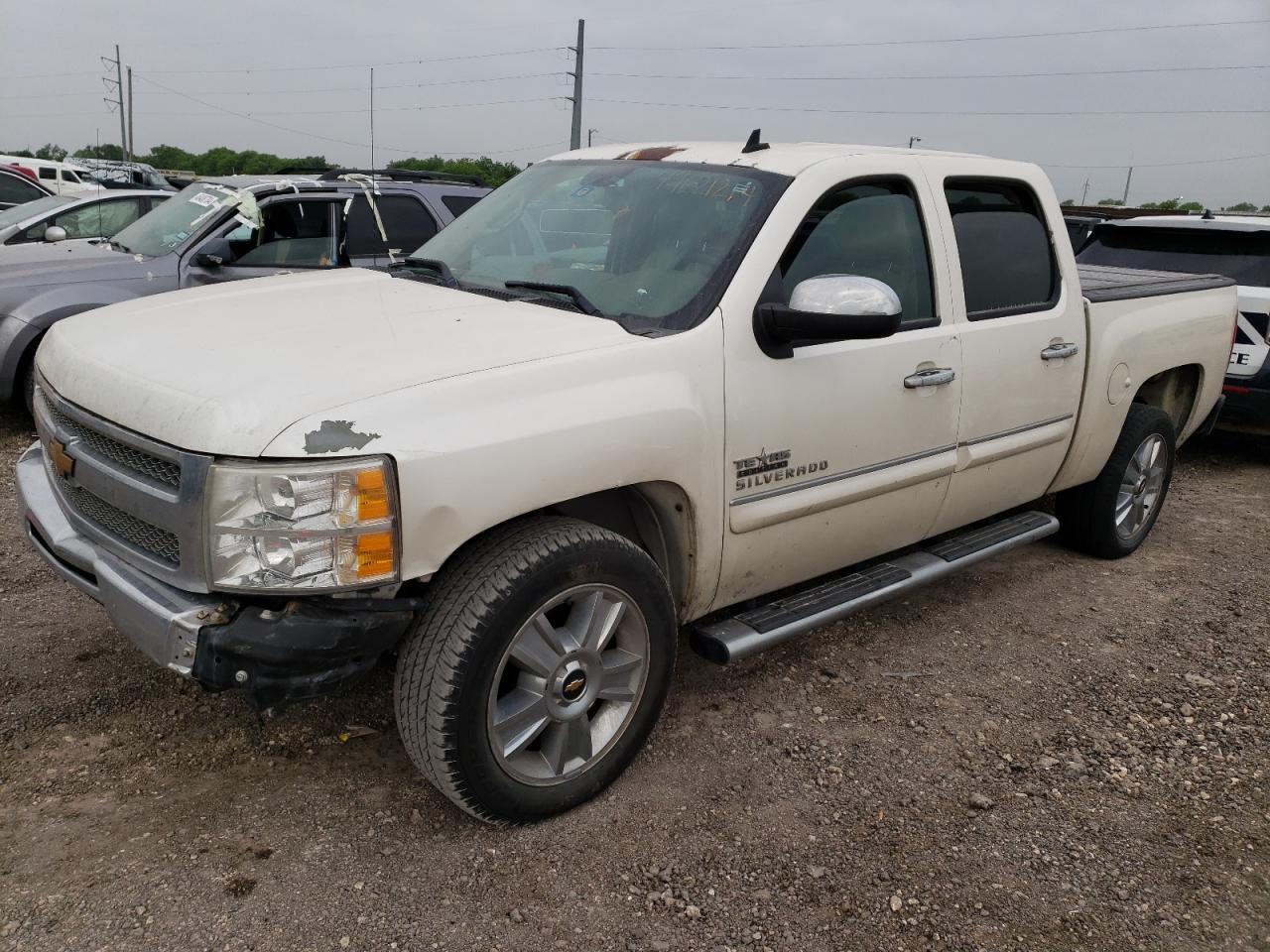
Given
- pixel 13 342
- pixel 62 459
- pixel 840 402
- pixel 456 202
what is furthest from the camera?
pixel 456 202

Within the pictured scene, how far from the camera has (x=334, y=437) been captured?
88.5 inches

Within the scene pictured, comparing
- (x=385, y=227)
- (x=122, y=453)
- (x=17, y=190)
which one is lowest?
(x=122, y=453)

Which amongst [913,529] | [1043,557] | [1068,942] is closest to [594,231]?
[913,529]

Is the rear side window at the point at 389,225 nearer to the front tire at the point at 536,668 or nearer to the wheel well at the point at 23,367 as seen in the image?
the wheel well at the point at 23,367

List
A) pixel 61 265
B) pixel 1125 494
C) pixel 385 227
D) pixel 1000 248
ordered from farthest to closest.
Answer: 1. pixel 385 227
2. pixel 61 265
3. pixel 1125 494
4. pixel 1000 248

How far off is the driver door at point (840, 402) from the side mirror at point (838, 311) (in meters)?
0.13

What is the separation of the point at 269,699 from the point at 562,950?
901mm

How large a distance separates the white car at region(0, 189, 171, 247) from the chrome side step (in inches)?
309

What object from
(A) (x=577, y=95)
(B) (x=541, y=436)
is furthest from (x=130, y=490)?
(A) (x=577, y=95)

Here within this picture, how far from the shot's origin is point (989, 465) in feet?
12.9

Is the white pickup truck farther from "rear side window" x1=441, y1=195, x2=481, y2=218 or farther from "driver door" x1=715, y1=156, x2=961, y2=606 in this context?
"rear side window" x1=441, y1=195, x2=481, y2=218

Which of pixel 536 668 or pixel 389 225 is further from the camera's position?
pixel 389 225

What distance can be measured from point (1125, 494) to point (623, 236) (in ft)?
10.3

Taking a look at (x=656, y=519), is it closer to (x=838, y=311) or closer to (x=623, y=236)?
(x=838, y=311)
